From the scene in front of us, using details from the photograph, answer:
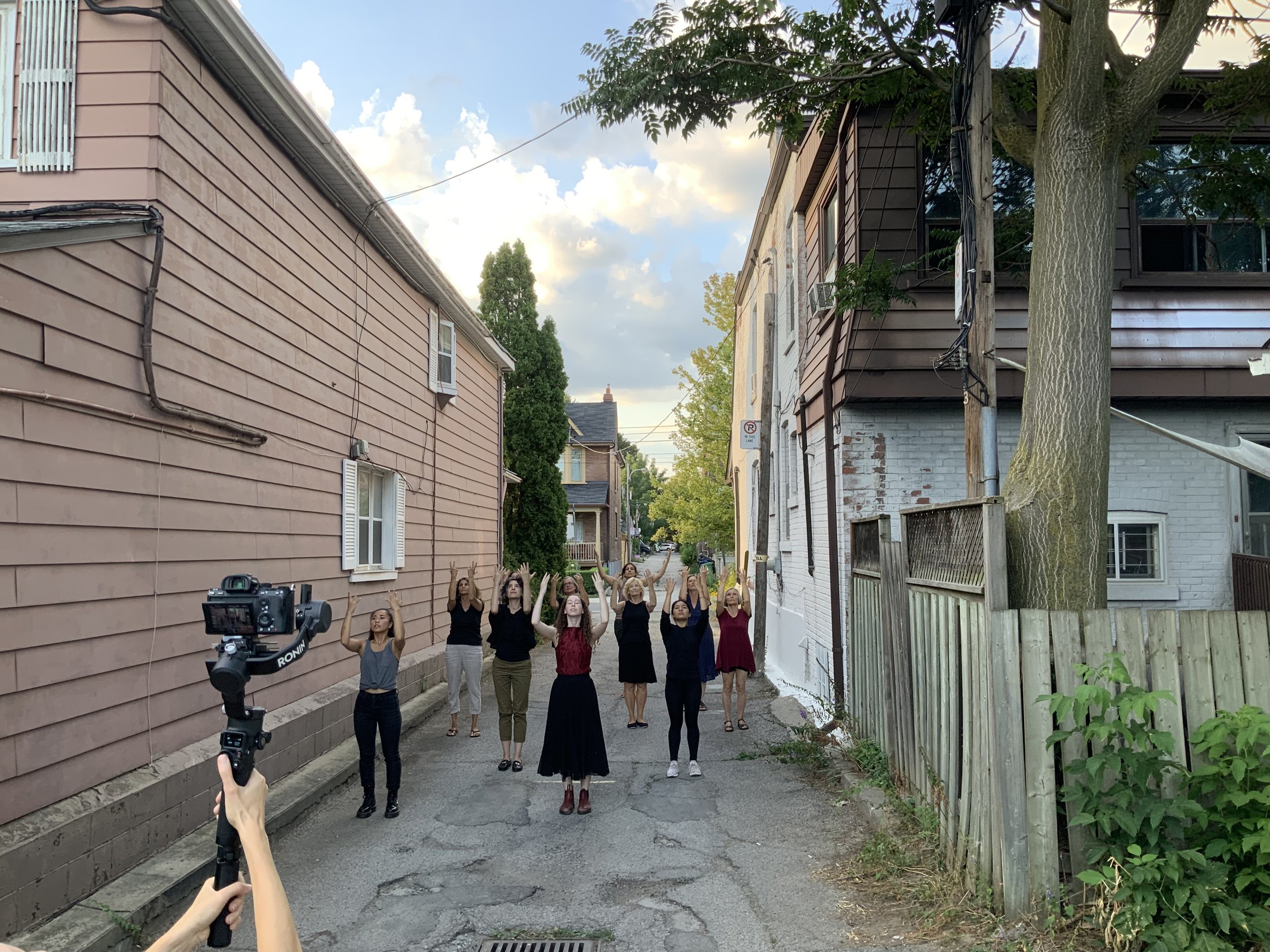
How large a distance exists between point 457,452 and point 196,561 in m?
8.80

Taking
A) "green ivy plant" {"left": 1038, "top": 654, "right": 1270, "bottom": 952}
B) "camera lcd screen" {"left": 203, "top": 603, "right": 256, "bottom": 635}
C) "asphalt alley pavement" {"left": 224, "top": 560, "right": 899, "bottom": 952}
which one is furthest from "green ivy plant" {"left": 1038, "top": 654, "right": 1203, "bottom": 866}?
"camera lcd screen" {"left": 203, "top": 603, "right": 256, "bottom": 635}

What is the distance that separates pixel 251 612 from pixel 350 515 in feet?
24.7

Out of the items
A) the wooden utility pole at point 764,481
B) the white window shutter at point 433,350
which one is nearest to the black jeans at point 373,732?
the white window shutter at point 433,350

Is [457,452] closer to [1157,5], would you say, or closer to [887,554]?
[887,554]

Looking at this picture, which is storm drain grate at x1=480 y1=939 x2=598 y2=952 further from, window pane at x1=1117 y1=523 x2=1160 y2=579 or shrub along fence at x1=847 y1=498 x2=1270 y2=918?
window pane at x1=1117 y1=523 x2=1160 y2=579

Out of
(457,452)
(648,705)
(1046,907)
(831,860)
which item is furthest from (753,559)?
(1046,907)

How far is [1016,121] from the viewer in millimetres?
6402

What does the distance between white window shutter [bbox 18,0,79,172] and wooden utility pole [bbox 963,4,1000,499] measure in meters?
5.76

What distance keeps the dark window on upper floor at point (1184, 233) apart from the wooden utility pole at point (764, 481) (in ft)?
19.3

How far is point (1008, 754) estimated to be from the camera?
15.4ft

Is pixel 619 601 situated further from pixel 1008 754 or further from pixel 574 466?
pixel 574 466

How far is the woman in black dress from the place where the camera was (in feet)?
29.8

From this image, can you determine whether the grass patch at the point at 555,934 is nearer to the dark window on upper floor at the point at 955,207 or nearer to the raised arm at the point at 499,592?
the raised arm at the point at 499,592

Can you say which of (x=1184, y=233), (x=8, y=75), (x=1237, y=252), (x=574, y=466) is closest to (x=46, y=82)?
(x=8, y=75)
